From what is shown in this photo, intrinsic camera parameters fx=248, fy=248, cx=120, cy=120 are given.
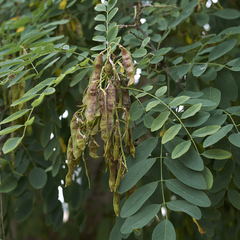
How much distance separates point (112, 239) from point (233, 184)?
433 mm

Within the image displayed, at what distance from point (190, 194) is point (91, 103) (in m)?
0.34

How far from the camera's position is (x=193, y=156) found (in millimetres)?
661

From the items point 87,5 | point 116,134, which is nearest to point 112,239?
point 116,134

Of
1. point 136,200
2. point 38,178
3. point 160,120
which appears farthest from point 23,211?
point 160,120

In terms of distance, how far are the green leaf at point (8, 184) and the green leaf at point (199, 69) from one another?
2.76ft

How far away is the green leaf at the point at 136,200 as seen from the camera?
646 mm

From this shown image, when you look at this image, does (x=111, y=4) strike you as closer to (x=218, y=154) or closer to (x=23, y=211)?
(x=218, y=154)

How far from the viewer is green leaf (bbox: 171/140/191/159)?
2.12ft

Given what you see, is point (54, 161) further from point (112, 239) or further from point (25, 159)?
point (112, 239)

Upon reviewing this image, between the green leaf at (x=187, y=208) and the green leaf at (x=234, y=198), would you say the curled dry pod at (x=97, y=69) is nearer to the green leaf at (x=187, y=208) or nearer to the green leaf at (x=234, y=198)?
the green leaf at (x=187, y=208)

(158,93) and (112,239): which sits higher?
(158,93)

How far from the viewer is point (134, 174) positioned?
2.26 feet

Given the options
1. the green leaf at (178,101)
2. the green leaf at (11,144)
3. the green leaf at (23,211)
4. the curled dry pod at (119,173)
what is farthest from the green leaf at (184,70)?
the green leaf at (23,211)

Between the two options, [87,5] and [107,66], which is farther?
[87,5]
